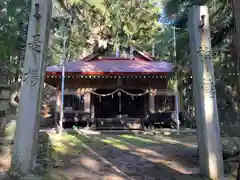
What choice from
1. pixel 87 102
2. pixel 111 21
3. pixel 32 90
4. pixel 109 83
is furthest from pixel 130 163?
pixel 111 21

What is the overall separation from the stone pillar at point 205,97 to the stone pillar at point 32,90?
3272 millimetres

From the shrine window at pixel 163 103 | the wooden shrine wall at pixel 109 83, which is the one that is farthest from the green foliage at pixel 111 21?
the shrine window at pixel 163 103

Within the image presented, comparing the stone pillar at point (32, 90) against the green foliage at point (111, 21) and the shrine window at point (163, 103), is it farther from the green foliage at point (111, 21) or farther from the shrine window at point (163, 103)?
the shrine window at point (163, 103)

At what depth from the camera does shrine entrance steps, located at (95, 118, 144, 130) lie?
1549 centimetres

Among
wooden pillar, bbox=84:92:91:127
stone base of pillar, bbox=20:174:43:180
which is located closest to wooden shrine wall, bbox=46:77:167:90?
wooden pillar, bbox=84:92:91:127

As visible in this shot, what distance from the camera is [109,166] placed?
6836 millimetres

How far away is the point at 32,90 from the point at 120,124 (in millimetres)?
10640

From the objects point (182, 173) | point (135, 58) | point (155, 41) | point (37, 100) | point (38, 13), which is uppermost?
point (155, 41)

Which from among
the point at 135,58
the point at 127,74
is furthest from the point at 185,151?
the point at 135,58

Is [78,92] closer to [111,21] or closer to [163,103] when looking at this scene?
[163,103]

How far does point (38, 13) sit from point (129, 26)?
1607cm

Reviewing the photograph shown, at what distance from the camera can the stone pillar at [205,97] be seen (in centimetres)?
550

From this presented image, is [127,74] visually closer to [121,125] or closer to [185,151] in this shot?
[121,125]

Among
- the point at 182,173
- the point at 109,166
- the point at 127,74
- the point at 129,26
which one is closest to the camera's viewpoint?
the point at 182,173
